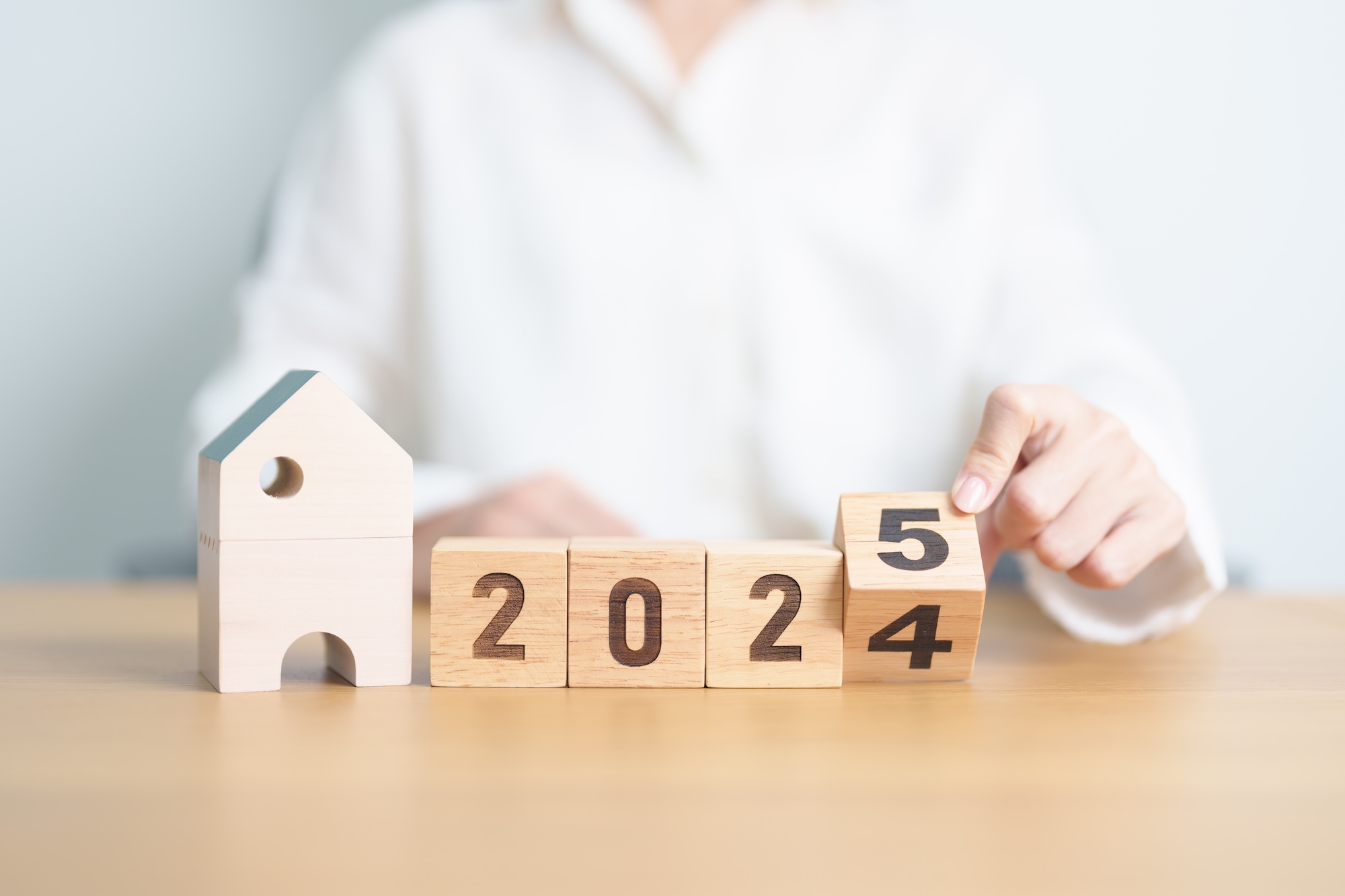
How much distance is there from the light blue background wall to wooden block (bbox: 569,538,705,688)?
52.4 inches

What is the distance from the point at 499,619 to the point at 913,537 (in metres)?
0.26

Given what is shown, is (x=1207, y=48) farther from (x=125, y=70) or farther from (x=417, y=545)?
(x=125, y=70)

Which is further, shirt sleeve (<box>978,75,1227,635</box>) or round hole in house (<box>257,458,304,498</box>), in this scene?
shirt sleeve (<box>978,75,1227,635</box>)

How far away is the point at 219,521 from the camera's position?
56 cm

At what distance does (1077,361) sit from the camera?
1.19 metres

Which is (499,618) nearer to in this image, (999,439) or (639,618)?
(639,618)

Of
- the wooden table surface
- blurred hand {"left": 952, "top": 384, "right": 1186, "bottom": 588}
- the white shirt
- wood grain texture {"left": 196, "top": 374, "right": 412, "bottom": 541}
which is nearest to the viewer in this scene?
the wooden table surface

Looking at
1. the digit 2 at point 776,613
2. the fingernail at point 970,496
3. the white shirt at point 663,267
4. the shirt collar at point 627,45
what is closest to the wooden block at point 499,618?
the digit 2 at point 776,613

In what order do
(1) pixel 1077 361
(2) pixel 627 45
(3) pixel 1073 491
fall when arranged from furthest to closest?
1. (2) pixel 627 45
2. (1) pixel 1077 361
3. (3) pixel 1073 491

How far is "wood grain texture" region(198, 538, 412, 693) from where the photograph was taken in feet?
1.87

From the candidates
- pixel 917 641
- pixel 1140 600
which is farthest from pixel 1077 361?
pixel 917 641

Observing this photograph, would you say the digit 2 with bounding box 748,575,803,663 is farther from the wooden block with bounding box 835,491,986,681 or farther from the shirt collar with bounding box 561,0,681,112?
the shirt collar with bounding box 561,0,681,112

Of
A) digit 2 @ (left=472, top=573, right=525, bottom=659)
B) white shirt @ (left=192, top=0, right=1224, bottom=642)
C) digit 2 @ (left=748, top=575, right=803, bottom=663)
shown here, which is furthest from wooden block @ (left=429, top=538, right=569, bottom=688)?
white shirt @ (left=192, top=0, right=1224, bottom=642)

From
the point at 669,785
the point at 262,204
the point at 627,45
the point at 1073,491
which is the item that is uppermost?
the point at 627,45
